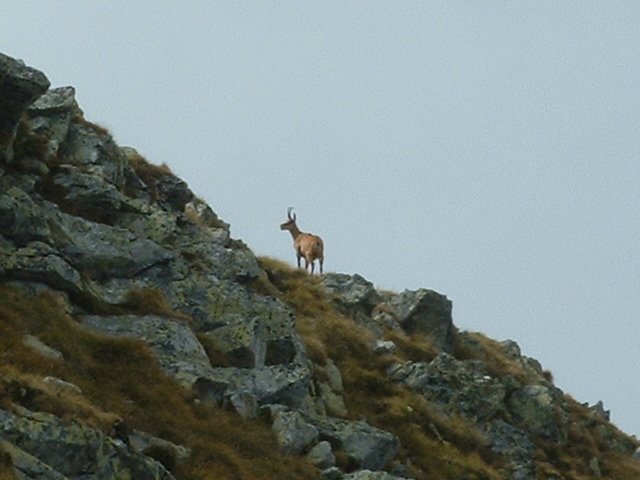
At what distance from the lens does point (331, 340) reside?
123 ft

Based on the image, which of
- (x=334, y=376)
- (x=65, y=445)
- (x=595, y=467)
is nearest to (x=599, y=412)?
(x=595, y=467)

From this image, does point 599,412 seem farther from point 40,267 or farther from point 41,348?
point 41,348

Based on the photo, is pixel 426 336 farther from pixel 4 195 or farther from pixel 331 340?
pixel 4 195

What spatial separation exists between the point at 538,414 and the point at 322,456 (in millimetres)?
18088

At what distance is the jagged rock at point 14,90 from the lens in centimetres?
2873

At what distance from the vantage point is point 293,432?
25.9 metres

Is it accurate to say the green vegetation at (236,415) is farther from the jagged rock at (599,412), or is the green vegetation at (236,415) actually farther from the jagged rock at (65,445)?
the jagged rock at (599,412)

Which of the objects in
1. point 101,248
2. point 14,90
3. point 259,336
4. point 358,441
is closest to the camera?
point 358,441

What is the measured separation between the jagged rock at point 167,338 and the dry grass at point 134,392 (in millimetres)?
532

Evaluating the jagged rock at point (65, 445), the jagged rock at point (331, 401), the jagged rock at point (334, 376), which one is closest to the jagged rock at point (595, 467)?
the jagged rock at point (334, 376)

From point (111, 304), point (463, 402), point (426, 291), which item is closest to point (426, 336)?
point (426, 291)

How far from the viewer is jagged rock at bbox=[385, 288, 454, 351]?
45375 millimetres

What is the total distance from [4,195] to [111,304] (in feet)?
12.9

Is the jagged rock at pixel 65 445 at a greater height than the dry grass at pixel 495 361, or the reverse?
the dry grass at pixel 495 361
